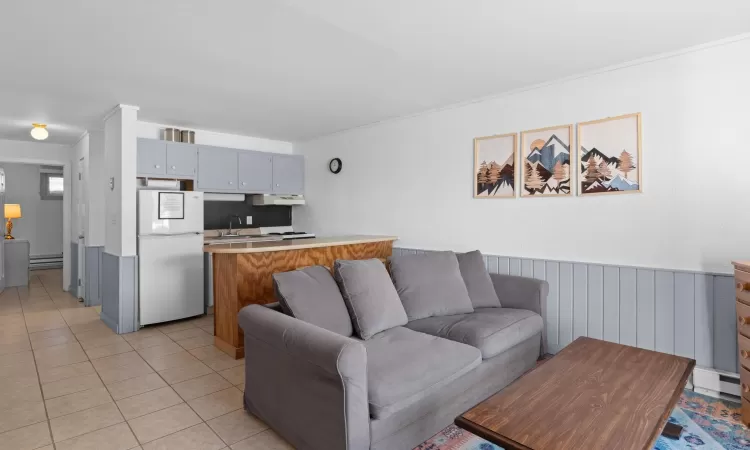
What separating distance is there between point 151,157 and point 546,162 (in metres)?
4.44

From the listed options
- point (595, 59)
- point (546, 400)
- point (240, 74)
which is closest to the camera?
point (546, 400)

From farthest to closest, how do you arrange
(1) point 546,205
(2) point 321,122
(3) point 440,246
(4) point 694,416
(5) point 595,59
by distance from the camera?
(2) point 321,122 < (3) point 440,246 < (1) point 546,205 < (5) point 595,59 < (4) point 694,416

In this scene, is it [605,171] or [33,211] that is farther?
[33,211]

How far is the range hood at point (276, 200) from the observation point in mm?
6000

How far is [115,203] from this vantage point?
463 cm

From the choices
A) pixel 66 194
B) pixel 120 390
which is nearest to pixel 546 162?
pixel 120 390

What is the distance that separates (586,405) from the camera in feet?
5.90

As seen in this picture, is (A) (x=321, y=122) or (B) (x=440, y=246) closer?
(B) (x=440, y=246)

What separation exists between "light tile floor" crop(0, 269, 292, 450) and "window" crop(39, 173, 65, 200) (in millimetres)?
5869

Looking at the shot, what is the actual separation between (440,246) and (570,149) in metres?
1.69

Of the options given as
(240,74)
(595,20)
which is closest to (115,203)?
(240,74)

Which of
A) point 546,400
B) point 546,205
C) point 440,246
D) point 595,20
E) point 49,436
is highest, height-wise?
point 595,20

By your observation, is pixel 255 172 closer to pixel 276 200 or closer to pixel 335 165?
pixel 276 200

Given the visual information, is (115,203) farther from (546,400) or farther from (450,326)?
(546,400)
